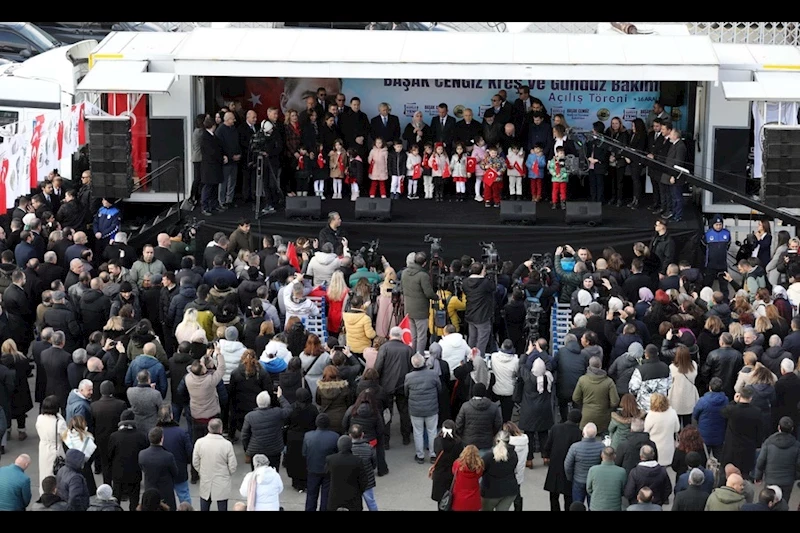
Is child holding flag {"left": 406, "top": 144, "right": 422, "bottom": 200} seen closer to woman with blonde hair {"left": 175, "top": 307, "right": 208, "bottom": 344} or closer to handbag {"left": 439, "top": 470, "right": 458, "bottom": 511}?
woman with blonde hair {"left": 175, "top": 307, "right": 208, "bottom": 344}

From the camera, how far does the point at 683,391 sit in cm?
1362

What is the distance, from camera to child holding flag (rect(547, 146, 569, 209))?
2045cm

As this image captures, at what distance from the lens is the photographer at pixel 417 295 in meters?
15.6

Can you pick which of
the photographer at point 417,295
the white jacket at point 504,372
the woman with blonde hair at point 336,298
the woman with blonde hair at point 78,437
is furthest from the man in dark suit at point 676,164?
the woman with blonde hair at point 78,437

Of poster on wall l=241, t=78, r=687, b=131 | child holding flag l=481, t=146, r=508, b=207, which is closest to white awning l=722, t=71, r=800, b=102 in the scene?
poster on wall l=241, t=78, r=687, b=131

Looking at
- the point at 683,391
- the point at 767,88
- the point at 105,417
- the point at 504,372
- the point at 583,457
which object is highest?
the point at 767,88

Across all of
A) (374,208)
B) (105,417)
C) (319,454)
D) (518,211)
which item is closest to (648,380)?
(319,454)

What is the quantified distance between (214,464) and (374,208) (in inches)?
336

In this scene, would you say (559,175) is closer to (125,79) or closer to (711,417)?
(125,79)

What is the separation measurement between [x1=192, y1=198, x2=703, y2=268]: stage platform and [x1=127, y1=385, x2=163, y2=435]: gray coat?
725cm

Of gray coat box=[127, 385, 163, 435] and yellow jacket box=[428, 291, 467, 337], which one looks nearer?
gray coat box=[127, 385, 163, 435]
